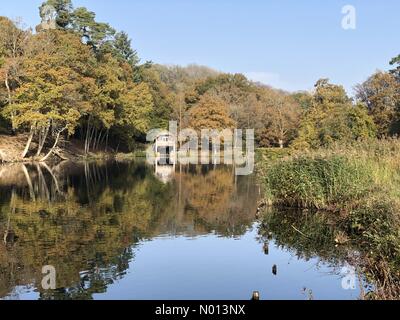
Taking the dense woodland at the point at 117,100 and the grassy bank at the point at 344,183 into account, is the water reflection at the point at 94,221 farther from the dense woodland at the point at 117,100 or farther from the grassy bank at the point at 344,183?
the dense woodland at the point at 117,100

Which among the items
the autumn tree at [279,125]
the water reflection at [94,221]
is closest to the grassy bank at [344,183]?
the water reflection at [94,221]

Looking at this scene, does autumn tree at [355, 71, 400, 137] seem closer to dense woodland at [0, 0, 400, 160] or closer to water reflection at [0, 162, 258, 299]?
dense woodland at [0, 0, 400, 160]

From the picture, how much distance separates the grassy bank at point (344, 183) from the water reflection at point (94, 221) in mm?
1555

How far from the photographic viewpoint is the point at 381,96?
164 ft

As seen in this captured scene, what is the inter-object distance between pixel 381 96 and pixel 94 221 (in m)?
42.3

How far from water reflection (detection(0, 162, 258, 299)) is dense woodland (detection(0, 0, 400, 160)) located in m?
5.91

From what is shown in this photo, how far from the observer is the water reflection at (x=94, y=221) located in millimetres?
8922

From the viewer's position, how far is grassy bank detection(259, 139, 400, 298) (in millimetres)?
11234

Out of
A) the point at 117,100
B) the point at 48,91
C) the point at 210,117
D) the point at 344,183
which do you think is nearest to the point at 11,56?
the point at 48,91

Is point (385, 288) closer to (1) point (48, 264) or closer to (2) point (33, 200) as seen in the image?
(1) point (48, 264)

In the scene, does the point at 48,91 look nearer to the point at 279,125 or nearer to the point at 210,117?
the point at 210,117

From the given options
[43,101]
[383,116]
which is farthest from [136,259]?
[383,116]

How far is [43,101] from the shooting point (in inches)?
1469
